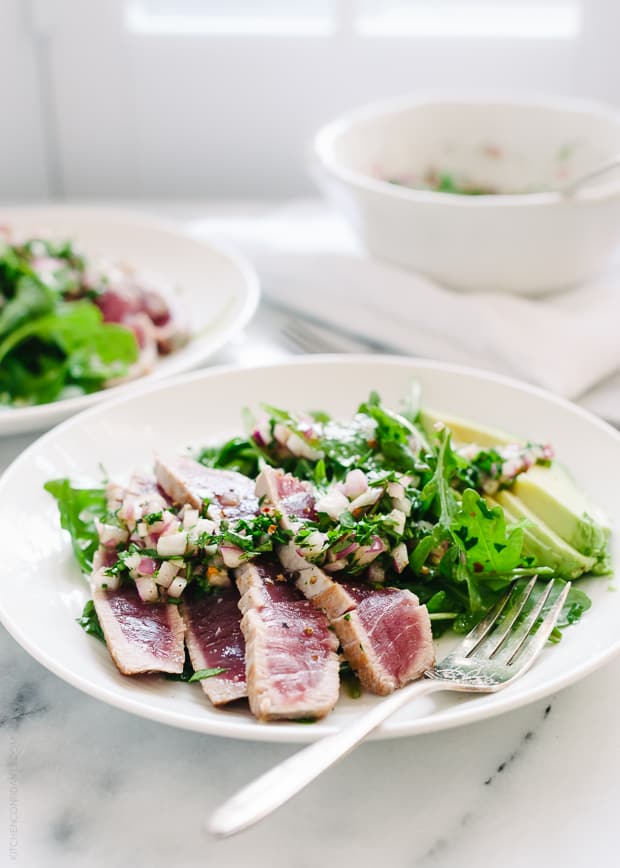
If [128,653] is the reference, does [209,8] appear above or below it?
above

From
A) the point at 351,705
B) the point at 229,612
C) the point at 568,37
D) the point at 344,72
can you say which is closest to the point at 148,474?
the point at 229,612

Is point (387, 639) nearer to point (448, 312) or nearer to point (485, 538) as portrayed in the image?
point (485, 538)

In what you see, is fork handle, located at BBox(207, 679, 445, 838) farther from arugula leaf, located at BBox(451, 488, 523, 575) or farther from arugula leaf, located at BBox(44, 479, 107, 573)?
arugula leaf, located at BBox(44, 479, 107, 573)

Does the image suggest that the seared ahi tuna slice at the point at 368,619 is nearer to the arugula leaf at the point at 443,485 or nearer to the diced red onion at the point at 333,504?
the diced red onion at the point at 333,504

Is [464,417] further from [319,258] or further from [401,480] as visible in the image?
[319,258]

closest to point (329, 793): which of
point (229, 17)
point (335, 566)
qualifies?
point (335, 566)
